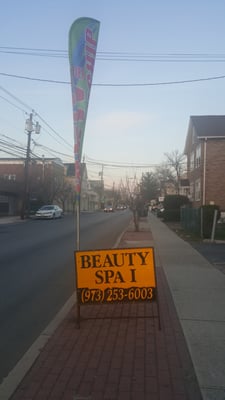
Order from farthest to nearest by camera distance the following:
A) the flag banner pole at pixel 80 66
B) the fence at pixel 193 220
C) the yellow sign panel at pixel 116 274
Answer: the fence at pixel 193 220 < the flag banner pole at pixel 80 66 < the yellow sign panel at pixel 116 274

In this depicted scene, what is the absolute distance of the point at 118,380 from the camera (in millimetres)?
3979

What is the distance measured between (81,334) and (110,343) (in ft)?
1.71

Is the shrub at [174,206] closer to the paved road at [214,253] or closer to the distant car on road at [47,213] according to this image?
the distant car on road at [47,213]

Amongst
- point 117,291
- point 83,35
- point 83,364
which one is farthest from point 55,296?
point 83,35

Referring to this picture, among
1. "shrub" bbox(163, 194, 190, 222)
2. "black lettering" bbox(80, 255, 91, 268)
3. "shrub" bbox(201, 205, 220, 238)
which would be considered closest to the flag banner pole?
"black lettering" bbox(80, 255, 91, 268)

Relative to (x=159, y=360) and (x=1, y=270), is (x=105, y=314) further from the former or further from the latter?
(x=1, y=270)

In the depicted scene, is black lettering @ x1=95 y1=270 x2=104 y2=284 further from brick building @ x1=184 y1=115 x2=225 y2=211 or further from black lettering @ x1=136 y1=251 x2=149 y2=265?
brick building @ x1=184 y1=115 x2=225 y2=211

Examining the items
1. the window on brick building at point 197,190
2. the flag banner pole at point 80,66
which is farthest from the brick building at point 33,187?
the flag banner pole at point 80,66

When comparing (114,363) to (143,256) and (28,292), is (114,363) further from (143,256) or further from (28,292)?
(28,292)

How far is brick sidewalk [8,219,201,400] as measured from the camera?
3750mm

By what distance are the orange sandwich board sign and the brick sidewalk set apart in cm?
37

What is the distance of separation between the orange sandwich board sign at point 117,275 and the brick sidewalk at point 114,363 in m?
0.37

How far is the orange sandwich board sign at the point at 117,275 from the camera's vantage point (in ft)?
19.3

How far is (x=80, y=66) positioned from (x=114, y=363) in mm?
4364
